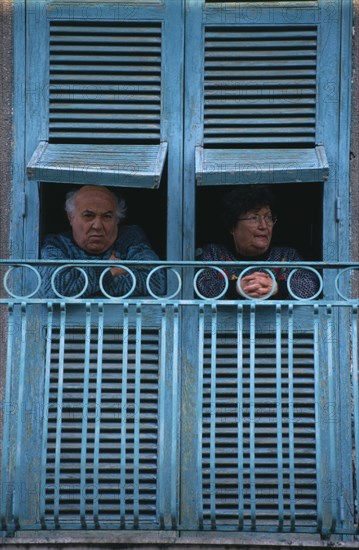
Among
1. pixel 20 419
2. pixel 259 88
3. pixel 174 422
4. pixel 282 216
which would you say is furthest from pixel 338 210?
pixel 20 419

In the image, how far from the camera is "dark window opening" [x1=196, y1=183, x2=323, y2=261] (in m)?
8.92

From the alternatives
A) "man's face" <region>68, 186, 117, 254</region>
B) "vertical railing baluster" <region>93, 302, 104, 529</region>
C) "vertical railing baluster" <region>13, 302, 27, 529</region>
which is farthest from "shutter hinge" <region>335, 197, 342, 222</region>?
"vertical railing baluster" <region>13, 302, 27, 529</region>

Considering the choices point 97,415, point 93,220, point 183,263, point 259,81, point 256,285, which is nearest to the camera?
point 97,415

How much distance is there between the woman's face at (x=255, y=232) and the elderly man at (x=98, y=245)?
18.3 inches

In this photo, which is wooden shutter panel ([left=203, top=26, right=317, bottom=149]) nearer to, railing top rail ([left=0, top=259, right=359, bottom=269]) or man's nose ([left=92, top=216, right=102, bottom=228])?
man's nose ([left=92, top=216, right=102, bottom=228])

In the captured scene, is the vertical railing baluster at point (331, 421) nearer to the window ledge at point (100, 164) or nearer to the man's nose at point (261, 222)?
the man's nose at point (261, 222)

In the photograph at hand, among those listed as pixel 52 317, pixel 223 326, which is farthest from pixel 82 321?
pixel 223 326

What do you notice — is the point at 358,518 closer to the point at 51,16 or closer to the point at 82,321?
the point at 82,321

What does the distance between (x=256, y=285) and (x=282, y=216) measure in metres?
1.19

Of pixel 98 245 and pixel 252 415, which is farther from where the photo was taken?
pixel 98 245

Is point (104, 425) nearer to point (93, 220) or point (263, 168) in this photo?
point (93, 220)

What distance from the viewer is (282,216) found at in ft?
29.9

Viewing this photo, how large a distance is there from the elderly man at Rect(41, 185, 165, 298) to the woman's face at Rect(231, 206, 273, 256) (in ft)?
1.53

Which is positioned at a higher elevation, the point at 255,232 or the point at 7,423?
the point at 255,232
